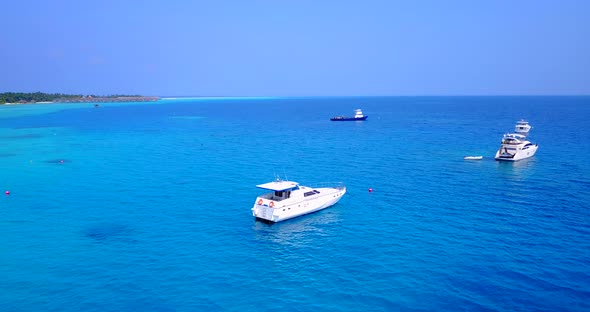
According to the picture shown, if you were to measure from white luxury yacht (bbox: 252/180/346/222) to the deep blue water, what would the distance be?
107 centimetres

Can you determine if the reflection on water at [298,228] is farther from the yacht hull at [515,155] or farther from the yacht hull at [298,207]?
the yacht hull at [515,155]

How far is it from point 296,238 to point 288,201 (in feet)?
18.9

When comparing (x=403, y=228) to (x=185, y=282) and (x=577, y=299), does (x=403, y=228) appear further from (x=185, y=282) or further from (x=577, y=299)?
(x=185, y=282)

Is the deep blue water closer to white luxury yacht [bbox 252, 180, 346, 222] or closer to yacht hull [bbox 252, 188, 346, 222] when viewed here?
yacht hull [bbox 252, 188, 346, 222]

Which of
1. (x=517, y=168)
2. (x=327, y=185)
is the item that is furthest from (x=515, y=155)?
(x=327, y=185)

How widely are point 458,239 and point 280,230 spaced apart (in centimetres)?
1749

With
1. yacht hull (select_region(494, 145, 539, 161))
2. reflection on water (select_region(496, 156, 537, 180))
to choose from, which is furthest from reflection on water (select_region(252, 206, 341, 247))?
yacht hull (select_region(494, 145, 539, 161))

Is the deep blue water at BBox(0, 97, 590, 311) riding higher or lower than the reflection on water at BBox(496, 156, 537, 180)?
lower

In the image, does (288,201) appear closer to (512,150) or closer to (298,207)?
(298,207)

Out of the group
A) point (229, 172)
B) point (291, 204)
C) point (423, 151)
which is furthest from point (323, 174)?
point (423, 151)

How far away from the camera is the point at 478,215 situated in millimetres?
44625

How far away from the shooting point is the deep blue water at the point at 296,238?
93.5 feet

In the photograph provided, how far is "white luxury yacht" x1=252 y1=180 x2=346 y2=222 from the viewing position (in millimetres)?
43406

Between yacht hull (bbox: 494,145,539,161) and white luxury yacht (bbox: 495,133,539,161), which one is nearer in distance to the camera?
yacht hull (bbox: 494,145,539,161)
